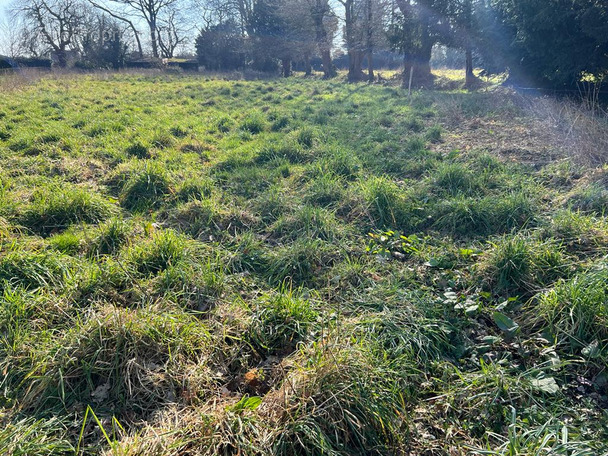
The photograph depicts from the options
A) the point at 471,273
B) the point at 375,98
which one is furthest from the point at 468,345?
the point at 375,98

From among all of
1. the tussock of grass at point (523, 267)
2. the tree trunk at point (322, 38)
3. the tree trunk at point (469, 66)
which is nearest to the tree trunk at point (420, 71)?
the tree trunk at point (469, 66)

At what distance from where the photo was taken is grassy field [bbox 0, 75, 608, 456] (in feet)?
6.58

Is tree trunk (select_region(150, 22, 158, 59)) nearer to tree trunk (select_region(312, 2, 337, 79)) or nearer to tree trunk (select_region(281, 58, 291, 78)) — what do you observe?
tree trunk (select_region(281, 58, 291, 78))

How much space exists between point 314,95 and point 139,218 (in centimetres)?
1349

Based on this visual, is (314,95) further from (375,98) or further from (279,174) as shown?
(279,174)

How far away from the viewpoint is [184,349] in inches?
98.1

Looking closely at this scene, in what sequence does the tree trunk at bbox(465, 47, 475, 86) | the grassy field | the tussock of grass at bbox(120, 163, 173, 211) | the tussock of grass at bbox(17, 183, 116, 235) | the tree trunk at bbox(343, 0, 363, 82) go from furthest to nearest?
the tree trunk at bbox(343, 0, 363, 82), the tree trunk at bbox(465, 47, 475, 86), the tussock of grass at bbox(120, 163, 173, 211), the tussock of grass at bbox(17, 183, 116, 235), the grassy field

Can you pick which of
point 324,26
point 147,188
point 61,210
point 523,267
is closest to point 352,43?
point 324,26

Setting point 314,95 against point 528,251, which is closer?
point 528,251

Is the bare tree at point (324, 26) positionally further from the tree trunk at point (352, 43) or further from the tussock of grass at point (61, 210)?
the tussock of grass at point (61, 210)

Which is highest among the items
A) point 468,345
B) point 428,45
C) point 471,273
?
point 428,45

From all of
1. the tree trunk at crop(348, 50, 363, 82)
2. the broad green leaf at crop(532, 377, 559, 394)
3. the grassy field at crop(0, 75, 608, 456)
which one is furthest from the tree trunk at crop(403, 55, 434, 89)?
the broad green leaf at crop(532, 377, 559, 394)

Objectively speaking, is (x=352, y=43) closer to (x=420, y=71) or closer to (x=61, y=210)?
(x=420, y=71)

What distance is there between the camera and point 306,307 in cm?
284
